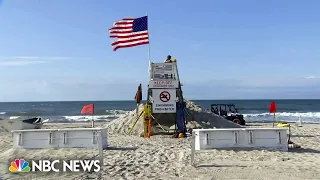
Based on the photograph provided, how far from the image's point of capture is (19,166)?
885 cm

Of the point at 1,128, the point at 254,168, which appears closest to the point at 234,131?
the point at 254,168

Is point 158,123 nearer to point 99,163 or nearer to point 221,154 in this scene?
point 221,154

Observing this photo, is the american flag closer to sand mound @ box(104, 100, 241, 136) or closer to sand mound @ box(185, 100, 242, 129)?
sand mound @ box(104, 100, 241, 136)

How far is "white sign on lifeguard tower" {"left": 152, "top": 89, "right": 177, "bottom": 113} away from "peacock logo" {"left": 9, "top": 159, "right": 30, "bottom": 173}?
7960 mm

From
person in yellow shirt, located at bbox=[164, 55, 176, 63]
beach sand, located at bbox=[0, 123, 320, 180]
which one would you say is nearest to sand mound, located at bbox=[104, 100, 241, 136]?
person in yellow shirt, located at bbox=[164, 55, 176, 63]

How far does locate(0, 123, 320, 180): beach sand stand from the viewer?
7.69 m

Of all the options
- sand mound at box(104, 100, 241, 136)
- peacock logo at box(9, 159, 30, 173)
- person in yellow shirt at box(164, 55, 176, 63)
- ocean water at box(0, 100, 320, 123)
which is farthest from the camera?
ocean water at box(0, 100, 320, 123)

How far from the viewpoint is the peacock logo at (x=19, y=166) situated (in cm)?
842

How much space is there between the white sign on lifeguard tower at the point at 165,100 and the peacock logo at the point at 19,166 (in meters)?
7.96

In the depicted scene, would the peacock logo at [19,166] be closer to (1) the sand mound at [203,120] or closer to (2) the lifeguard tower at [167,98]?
(2) the lifeguard tower at [167,98]

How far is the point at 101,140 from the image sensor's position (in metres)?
11.2

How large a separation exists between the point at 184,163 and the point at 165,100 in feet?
25.1

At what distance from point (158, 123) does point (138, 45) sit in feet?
13.9

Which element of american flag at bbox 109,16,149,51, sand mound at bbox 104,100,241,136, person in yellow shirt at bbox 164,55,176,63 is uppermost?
american flag at bbox 109,16,149,51
